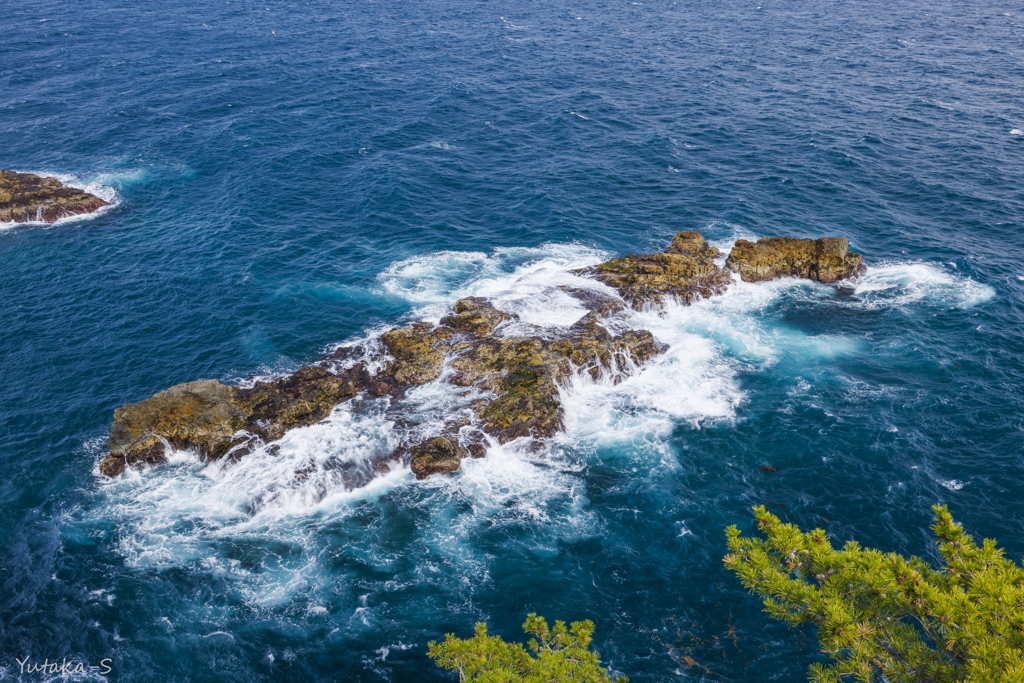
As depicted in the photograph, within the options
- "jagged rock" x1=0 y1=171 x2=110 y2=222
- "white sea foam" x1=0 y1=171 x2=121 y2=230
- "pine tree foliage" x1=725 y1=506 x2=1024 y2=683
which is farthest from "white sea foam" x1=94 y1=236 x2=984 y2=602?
"jagged rock" x1=0 y1=171 x2=110 y2=222

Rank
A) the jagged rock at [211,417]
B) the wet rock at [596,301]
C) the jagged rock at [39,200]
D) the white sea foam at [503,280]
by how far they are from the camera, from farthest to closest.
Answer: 1. the jagged rock at [39,200]
2. the white sea foam at [503,280]
3. the wet rock at [596,301]
4. the jagged rock at [211,417]

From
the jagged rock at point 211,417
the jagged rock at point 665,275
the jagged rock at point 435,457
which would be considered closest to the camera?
the jagged rock at point 435,457

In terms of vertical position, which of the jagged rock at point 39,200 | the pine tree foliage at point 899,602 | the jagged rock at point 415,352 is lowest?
the jagged rock at point 415,352

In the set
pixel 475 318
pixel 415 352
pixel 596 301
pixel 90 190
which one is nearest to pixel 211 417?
pixel 415 352

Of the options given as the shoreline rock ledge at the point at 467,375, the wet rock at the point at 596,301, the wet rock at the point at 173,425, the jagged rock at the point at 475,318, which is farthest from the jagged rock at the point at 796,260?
the wet rock at the point at 173,425

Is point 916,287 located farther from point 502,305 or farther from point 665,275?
point 502,305

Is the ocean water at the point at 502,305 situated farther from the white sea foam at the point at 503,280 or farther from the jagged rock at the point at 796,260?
the jagged rock at the point at 796,260

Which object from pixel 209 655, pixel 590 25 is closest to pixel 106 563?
pixel 209 655
